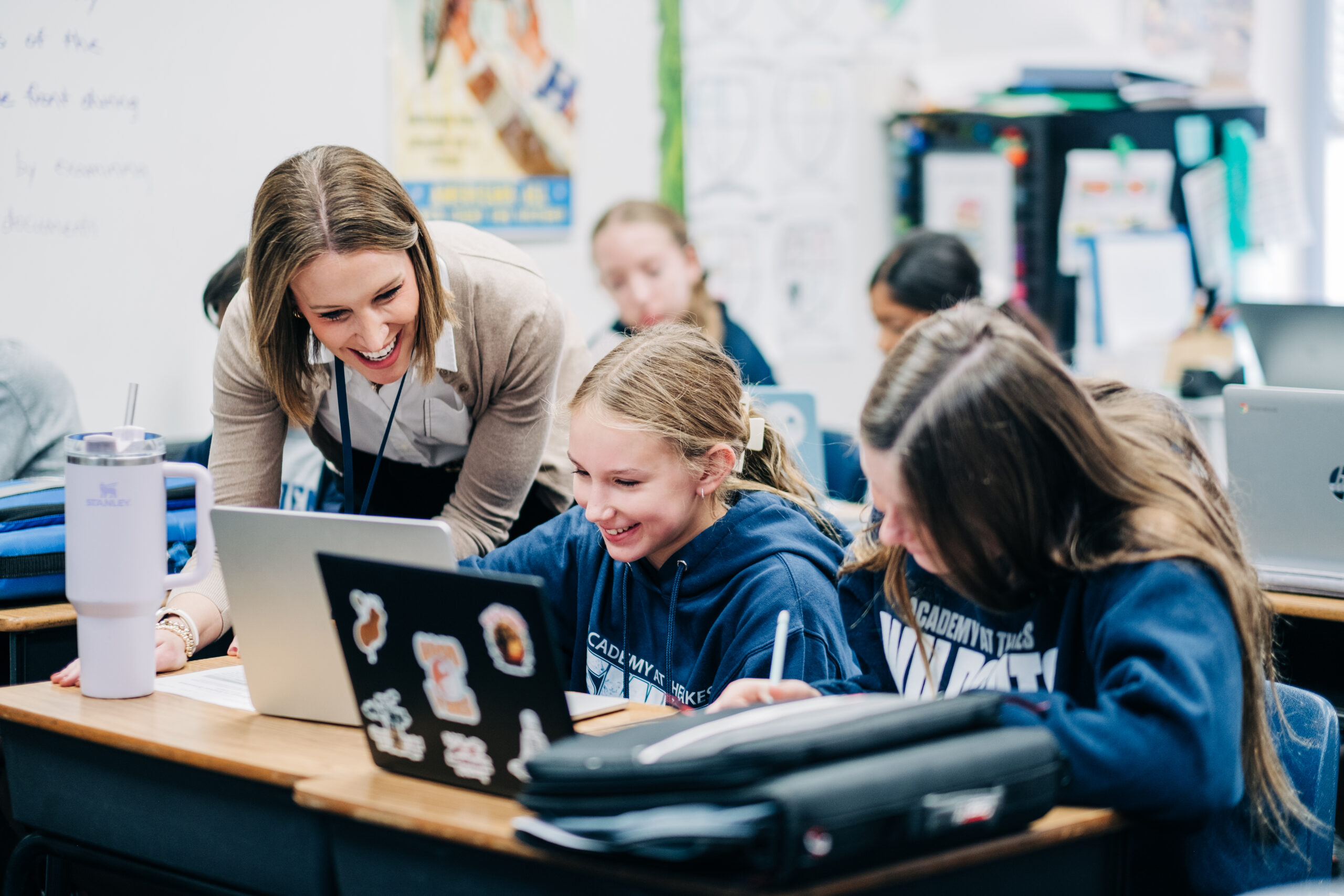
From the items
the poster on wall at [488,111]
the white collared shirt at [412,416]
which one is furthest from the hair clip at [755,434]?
the poster on wall at [488,111]

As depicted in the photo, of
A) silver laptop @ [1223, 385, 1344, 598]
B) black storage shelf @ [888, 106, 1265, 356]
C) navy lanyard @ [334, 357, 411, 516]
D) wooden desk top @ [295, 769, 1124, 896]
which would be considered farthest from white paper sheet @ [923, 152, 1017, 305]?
wooden desk top @ [295, 769, 1124, 896]

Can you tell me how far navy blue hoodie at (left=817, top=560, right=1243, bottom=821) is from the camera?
1024 millimetres

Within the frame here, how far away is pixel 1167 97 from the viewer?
455 centimetres

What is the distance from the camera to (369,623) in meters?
1.08

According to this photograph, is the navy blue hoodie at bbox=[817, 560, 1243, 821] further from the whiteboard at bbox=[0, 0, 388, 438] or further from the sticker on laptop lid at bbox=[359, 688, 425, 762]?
the whiteboard at bbox=[0, 0, 388, 438]

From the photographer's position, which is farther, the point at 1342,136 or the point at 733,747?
the point at 1342,136

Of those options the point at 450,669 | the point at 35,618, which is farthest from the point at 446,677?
the point at 35,618

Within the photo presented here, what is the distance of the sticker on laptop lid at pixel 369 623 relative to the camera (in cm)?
107

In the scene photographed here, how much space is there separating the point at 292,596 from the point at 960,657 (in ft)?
2.09

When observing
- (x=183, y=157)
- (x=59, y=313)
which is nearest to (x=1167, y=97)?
(x=183, y=157)

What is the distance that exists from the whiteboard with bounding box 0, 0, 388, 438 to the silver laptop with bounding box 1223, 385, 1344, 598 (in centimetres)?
188

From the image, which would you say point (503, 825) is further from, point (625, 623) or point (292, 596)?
point (625, 623)

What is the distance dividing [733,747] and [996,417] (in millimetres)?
401

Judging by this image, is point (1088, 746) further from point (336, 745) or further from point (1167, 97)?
point (1167, 97)
